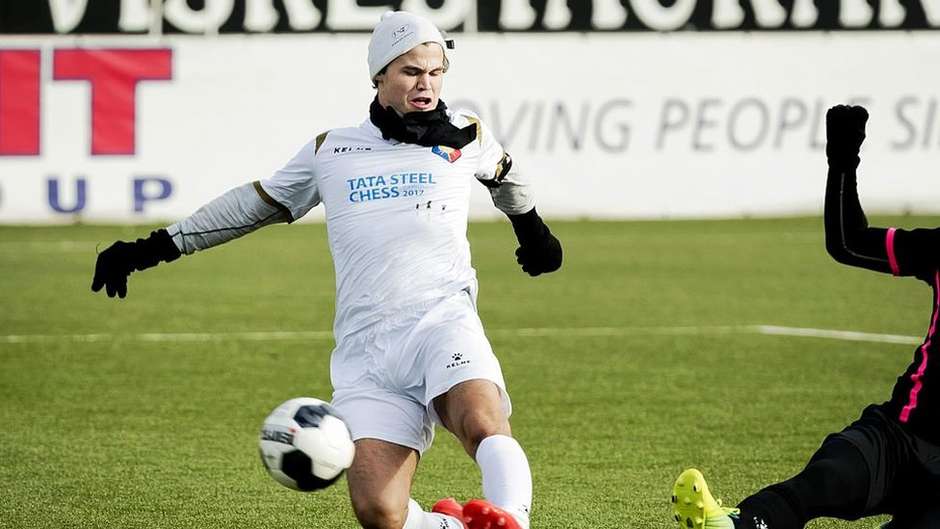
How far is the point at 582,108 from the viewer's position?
22.2 meters

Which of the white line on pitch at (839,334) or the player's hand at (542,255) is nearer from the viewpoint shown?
the player's hand at (542,255)

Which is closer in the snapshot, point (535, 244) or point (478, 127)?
point (478, 127)

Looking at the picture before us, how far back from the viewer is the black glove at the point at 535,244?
6.26 meters

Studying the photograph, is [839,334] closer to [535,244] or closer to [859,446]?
[535,244]

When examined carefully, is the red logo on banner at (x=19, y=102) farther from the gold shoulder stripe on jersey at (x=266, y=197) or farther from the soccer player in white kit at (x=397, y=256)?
the gold shoulder stripe on jersey at (x=266, y=197)

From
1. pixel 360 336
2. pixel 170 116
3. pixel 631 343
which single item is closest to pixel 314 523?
pixel 360 336

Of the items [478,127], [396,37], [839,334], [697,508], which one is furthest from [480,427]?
[839,334]

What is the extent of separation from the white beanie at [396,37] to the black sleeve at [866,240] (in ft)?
4.79

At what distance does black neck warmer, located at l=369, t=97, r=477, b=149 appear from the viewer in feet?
18.8

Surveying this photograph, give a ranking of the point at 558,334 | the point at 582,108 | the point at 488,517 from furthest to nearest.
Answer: the point at 582,108 < the point at 558,334 < the point at 488,517

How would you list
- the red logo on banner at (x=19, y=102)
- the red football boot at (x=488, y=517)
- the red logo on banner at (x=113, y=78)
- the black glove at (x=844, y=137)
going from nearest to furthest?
the red football boot at (x=488, y=517) < the black glove at (x=844, y=137) < the red logo on banner at (x=19, y=102) < the red logo on banner at (x=113, y=78)

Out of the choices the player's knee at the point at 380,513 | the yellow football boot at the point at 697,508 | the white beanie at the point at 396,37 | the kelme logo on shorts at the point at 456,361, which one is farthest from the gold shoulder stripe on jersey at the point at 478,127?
the yellow football boot at the point at 697,508

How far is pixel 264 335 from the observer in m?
12.5

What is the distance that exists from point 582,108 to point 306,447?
17.3m
